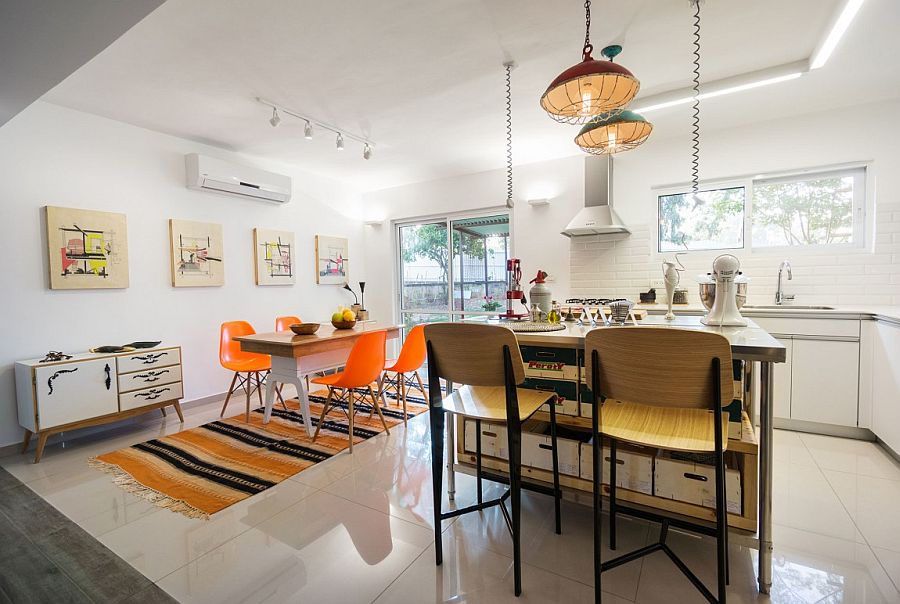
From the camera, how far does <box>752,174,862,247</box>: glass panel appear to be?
357 centimetres

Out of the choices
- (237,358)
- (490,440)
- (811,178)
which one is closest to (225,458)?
(237,358)

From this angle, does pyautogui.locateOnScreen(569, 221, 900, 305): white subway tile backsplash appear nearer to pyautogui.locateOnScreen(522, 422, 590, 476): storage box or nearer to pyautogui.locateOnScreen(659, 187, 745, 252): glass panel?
pyautogui.locateOnScreen(659, 187, 745, 252): glass panel

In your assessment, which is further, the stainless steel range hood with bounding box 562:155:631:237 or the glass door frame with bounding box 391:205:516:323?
the glass door frame with bounding box 391:205:516:323

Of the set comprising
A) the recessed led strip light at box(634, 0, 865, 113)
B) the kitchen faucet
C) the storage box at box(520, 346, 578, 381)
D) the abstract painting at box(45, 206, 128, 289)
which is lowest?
the storage box at box(520, 346, 578, 381)

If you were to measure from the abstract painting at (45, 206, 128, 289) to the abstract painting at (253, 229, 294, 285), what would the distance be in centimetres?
126

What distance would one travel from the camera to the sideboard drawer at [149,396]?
3260 millimetres

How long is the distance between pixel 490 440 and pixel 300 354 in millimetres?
1647

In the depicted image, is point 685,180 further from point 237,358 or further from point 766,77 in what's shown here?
point 237,358

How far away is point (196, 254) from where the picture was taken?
409 centimetres

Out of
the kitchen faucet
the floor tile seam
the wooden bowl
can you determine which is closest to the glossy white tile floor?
the floor tile seam

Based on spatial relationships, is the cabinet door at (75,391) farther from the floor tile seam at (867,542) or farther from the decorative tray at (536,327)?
the floor tile seam at (867,542)

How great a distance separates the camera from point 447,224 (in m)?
5.66

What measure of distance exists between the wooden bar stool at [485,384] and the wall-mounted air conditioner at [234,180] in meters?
3.54

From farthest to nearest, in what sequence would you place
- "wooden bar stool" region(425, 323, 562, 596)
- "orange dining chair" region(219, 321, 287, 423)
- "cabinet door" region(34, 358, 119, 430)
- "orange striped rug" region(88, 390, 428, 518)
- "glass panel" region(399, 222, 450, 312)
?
"glass panel" region(399, 222, 450, 312) < "orange dining chair" region(219, 321, 287, 423) < "cabinet door" region(34, 358, 119, 430) < "orange striped rug" region(88, 390, 428, 518) < "wooden bar stool" region(425, 323, 562, 596)
